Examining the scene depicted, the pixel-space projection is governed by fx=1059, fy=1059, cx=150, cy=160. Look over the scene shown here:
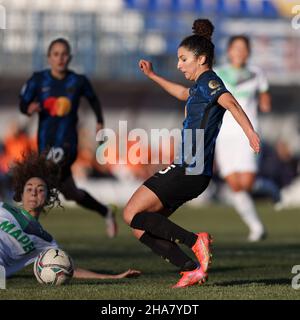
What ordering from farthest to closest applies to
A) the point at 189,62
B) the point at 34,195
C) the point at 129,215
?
the point at 34,195, the point at 189,62, the point at 129,215

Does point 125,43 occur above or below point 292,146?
above

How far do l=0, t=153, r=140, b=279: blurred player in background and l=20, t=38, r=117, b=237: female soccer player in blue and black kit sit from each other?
2699mm

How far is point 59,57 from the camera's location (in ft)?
38.0

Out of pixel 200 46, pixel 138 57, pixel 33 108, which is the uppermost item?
pixel 138 57

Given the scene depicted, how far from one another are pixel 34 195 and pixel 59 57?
3.57 meters

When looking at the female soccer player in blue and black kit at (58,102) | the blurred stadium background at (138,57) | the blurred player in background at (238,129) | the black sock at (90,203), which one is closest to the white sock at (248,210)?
the blurred player in background at (238,129)

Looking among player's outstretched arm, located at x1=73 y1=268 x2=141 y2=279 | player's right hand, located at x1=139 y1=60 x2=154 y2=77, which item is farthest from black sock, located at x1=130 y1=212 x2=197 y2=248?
player's right hand, located at x1=139 y1=60 x2=154 y2=77

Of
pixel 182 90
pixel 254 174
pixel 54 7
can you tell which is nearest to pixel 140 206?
pixel 182 90

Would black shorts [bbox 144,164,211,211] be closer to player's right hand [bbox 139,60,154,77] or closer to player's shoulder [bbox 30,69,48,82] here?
player's right hand [bbox 139,60,154,77]

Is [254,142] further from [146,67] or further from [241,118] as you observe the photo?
[146,67]

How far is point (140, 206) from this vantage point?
25.5 feet

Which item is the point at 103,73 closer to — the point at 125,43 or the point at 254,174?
the point at 125,43

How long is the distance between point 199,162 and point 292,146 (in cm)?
2444

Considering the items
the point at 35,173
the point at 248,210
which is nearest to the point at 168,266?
the point at 35,173
